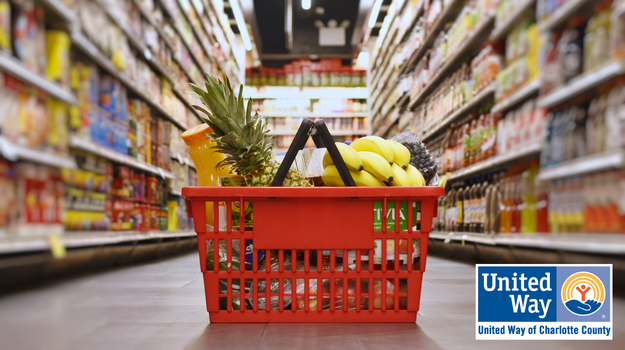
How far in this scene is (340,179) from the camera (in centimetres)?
117

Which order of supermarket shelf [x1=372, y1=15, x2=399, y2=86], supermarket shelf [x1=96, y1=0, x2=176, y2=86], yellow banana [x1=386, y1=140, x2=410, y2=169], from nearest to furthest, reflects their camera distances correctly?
yellow banana [x1=386, y1=140, x2=410, y2=169], supermarket shelf [x1=96, y1=0, x2=176, y2=86], supermarket shelf [x1=372, y1=15, x2=399, y2=86]

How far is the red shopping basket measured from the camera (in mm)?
1047

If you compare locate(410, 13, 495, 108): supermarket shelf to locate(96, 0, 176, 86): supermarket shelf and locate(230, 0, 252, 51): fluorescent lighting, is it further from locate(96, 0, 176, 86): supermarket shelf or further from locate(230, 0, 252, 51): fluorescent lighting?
locate(230, 0, 252, 51): fluorescent lighting

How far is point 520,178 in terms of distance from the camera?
2.46m

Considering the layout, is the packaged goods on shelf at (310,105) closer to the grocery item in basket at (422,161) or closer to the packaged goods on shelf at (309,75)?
the packaged goods on shelf at (309,75)

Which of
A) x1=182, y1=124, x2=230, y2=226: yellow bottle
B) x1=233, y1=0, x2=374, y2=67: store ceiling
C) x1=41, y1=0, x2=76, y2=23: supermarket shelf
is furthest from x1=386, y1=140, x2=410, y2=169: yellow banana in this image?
x1=233, y1=0, x2=374, y2=67: store ceiling

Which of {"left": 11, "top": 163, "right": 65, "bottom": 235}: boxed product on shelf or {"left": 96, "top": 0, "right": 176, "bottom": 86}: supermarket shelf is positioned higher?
{"left": 96, "top": 0, "right": 176, "bottom": 86}: supermarket shelf

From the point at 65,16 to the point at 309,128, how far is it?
5.14 feet

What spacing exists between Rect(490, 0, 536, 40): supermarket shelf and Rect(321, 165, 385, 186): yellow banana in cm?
166

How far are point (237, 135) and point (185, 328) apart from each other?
20.2 inches

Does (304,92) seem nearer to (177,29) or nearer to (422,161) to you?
(177,29)

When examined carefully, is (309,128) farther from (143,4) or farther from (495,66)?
(143,4)

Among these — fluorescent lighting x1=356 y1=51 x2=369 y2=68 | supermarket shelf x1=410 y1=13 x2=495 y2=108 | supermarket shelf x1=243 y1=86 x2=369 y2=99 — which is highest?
fluorescent lighting x1=356 y1=51 x2=369 y2=68

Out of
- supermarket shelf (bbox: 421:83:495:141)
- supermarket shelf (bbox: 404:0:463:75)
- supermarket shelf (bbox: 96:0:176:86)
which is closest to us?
supermarket shelf (bbox: 96:0:176:86)
